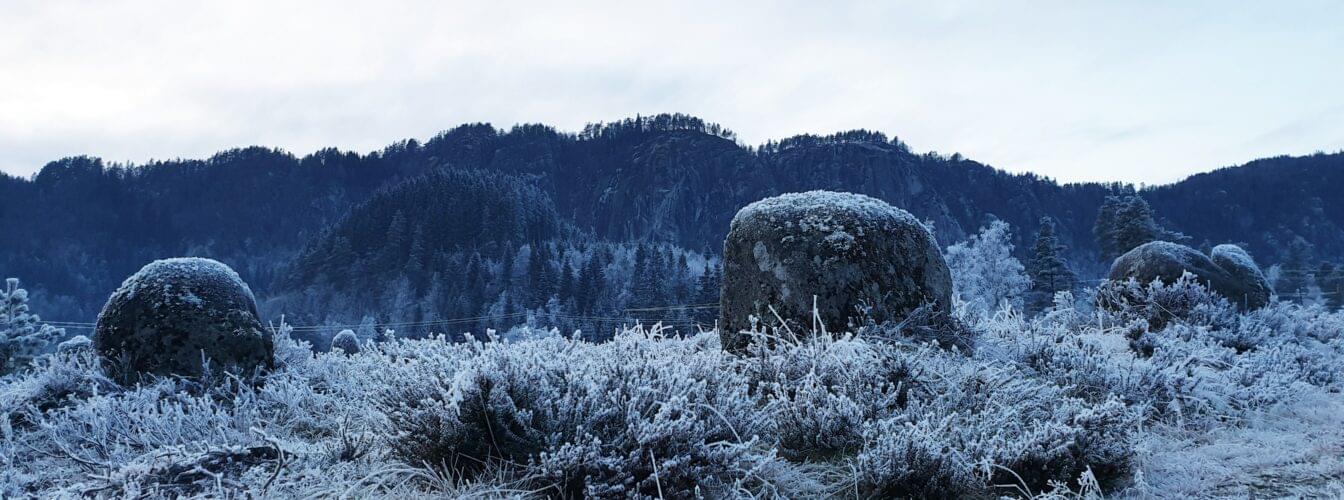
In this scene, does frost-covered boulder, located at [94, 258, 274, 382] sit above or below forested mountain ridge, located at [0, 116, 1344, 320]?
below

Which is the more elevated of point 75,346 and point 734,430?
point 734,430

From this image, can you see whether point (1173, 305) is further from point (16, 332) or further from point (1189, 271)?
point (16, 332)

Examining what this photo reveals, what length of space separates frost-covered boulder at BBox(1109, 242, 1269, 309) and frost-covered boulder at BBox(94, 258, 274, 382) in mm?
11316

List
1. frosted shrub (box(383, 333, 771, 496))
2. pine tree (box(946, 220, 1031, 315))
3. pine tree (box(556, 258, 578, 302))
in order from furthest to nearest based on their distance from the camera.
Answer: pine tree (box(556, 258, 578, 302)), pine tree (box(946, 220, 1031, 315)), frosted shrub (box(383, 333, 771, 496))

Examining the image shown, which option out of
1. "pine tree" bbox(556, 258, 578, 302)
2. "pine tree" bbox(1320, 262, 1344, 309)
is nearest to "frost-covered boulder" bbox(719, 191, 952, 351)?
"pine tree" bbox(1320, 262, 1344, 309)

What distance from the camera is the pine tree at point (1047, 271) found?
35531mm

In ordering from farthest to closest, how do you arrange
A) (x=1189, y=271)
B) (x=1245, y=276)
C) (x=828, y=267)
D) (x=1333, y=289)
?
(x=1333, y=289), (x=1245, y=276), (x=1189, y=271), (x=828, y=267)

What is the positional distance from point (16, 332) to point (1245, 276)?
2409 cm

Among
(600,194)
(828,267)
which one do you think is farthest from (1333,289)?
(600,194)

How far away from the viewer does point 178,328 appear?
636 centimetres

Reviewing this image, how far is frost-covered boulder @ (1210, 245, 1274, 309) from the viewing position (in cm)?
1019

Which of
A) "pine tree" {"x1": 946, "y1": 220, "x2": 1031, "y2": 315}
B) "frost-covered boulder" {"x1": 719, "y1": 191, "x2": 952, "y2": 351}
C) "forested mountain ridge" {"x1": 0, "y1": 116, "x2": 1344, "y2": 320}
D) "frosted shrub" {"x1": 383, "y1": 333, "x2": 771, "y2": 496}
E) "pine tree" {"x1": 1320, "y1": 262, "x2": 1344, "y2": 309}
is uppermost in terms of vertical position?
"forested mountain ridge" {"x1": 0, "y1": 116, "x2": 1344, "y2": 320}

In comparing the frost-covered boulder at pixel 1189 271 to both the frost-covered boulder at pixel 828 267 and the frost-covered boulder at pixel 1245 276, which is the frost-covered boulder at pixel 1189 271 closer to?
the frost-covered boulder at pixel 1245 276

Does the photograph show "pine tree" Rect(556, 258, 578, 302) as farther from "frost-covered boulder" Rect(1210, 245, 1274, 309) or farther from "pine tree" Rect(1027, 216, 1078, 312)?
"frost-covered boulder" Rect(1210, 245, 1274, 309)
